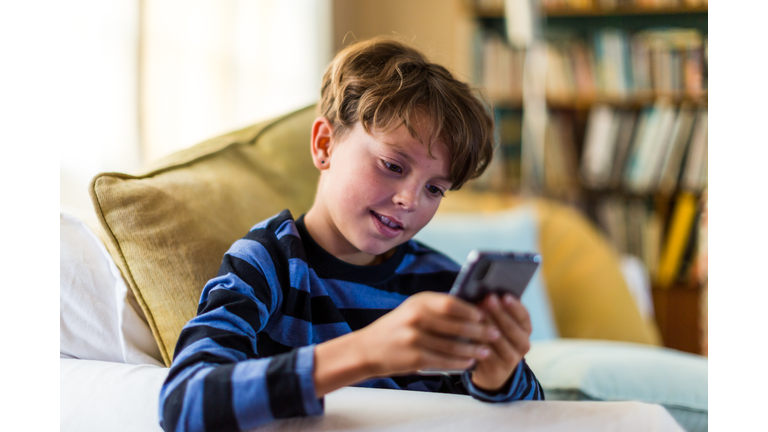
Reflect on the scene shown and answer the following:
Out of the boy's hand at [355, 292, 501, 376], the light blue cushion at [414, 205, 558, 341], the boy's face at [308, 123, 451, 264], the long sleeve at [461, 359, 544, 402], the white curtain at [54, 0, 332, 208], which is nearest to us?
the boy's hand at [355, 292, 501, 376]

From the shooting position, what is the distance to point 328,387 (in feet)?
1.48

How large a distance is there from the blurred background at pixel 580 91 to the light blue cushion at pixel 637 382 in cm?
120

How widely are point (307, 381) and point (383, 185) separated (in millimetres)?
268

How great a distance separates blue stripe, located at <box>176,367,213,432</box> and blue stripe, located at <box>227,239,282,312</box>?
0.54 ft

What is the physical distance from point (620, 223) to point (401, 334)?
248 centimetres

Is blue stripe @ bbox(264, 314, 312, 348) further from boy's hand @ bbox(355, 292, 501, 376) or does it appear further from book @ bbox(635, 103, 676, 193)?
book @ bbox(635, 103, 676, 193)

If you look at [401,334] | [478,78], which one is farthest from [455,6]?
[401,334]

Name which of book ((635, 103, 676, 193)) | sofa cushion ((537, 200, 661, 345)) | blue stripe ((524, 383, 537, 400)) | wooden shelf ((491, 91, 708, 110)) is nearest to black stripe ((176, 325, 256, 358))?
blue stripe ((524, 383, 537, 400))

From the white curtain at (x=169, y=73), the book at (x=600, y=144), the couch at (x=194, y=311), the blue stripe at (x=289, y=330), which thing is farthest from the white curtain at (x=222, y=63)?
the book at (x=600, y=144)

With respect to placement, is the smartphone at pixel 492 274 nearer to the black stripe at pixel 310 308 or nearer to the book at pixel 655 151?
the black stripe at pixel 310 308

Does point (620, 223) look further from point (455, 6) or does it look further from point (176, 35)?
point (176, 35)

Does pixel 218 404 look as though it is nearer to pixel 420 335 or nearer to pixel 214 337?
pixel 214 337

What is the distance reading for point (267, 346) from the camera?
0.64 metres

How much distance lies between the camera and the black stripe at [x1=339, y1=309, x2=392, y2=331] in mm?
702
